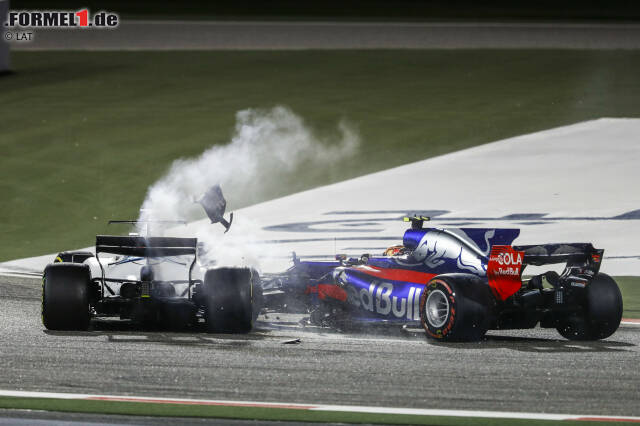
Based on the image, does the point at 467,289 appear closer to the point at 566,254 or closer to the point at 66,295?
the point at 566,254

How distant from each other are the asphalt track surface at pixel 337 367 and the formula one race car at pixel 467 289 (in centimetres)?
26

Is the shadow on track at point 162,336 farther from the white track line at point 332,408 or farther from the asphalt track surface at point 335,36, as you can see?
the asphalt track surface at point 335,36

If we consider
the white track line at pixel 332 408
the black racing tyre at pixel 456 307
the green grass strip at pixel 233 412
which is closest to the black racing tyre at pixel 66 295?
the white track line at pixel 332 408

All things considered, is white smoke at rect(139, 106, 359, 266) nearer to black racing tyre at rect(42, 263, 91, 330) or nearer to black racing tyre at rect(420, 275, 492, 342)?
black racing tyre at rect(42, 263, 91, 330)

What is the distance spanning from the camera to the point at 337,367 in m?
11.3

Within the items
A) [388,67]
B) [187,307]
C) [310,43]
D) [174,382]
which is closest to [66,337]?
[187,307]

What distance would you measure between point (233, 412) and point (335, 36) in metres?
34.7

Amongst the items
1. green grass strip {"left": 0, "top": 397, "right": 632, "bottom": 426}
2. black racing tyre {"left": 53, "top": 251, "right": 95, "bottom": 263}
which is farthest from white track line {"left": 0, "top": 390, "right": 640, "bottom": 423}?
black racing tyre {"left": 53, "top": 251, "right": 95, "bottom": 263}

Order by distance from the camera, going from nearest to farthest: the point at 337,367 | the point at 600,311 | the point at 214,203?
1. the point at 337,367
2. the point at 600,311
3. the point at 214,203

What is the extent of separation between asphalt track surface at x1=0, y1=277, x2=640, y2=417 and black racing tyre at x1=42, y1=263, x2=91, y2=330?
0.19 m

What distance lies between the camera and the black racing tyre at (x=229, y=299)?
1327 centimetres

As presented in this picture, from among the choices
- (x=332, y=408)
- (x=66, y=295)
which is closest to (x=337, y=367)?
(x=332, y=408)

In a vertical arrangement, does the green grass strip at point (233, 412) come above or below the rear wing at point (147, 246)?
below

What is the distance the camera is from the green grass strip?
9031 millimetres
